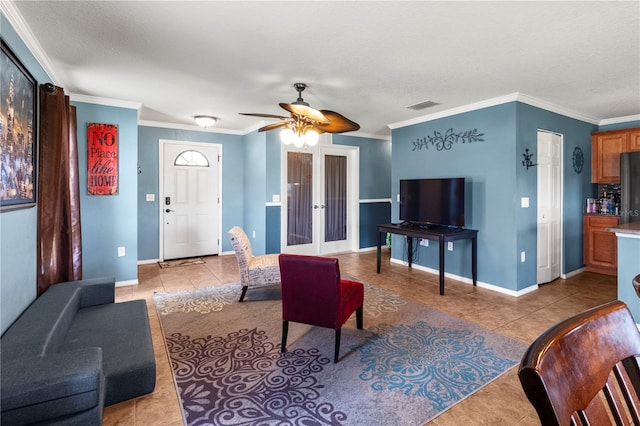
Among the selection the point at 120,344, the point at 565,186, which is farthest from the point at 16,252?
the point at 565,186

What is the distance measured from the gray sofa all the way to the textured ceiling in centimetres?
195

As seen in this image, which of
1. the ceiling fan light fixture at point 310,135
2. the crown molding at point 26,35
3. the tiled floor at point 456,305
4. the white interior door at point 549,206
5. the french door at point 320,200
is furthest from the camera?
the french door at point 320,200

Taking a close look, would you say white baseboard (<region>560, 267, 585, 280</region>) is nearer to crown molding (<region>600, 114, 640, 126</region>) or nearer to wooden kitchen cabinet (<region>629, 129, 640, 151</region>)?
wooden kitchen cabinet (<region>629, 129, 640, 151</region>)

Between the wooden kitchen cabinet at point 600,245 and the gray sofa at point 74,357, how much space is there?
6.04 metres

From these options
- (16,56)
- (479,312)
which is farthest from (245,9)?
(479,312)

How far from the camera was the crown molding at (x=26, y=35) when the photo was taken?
2.08 m

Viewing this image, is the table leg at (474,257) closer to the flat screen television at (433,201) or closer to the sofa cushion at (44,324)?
the flat screen television at (433,201)

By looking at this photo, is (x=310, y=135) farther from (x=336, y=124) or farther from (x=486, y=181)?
(x=486, y=181)

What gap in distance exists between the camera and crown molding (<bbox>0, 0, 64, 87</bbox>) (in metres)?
2.08

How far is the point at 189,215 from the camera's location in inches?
239

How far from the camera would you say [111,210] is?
13.9 ft

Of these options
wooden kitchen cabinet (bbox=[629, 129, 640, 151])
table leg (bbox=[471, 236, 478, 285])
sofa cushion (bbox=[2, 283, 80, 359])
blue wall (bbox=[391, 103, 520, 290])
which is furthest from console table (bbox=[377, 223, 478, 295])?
sofa cushion (bbox=[2, 283, 80, 359])

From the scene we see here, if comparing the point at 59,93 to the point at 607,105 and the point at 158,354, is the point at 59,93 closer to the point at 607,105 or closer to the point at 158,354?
the point at 158,354

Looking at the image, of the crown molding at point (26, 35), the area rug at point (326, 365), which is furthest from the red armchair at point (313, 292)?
the crown molding at point (26, 35)
